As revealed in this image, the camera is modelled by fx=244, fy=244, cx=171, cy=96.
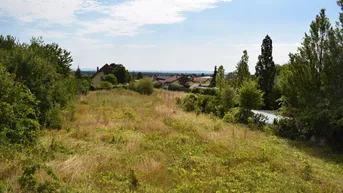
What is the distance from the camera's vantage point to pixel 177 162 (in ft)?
23.9

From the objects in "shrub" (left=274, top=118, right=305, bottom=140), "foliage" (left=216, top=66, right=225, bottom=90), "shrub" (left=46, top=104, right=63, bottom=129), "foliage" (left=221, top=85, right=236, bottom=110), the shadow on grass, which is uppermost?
"foliage" (left=216, top=66, right=225, bottom=90)

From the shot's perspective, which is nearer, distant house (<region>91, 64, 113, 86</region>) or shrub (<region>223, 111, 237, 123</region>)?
shrub (<region>223, 111, 237, 123</region>)

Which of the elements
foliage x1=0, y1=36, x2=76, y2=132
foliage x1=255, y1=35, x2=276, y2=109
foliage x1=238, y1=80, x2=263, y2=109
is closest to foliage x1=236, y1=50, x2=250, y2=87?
foliage x1=255, y1=35, x2=276, y2=109

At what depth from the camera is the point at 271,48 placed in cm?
2345

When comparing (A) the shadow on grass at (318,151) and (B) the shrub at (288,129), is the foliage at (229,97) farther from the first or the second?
(A) the shadow on grass at (318,151)

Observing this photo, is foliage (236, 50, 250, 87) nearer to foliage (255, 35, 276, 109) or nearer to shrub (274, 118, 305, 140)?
foliage (255, 35, 276, 109)

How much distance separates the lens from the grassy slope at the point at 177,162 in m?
5.76

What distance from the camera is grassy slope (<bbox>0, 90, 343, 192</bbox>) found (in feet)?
18.9

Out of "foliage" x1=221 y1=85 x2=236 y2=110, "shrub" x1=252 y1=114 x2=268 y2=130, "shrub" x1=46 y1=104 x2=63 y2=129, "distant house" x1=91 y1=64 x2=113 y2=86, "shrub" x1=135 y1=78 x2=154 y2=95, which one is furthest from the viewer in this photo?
"distant house" x1=91 y1=64 x2=113 y2=86

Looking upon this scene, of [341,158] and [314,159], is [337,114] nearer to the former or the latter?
A: [341,158]

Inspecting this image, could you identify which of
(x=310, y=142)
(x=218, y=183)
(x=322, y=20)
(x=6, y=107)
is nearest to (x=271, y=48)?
(x=322, y=20)

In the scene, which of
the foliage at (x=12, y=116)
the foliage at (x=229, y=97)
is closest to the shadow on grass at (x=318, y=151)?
the foliage at (x=229, y=97)

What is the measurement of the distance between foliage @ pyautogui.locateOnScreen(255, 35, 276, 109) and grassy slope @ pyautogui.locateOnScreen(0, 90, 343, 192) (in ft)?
43.3

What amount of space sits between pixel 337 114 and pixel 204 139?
5.35 metres
